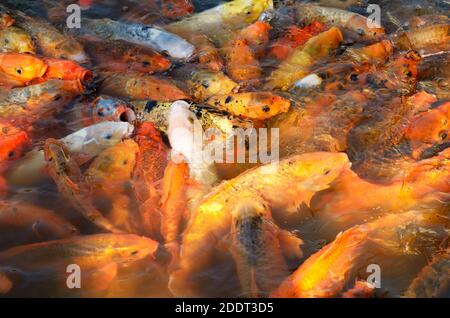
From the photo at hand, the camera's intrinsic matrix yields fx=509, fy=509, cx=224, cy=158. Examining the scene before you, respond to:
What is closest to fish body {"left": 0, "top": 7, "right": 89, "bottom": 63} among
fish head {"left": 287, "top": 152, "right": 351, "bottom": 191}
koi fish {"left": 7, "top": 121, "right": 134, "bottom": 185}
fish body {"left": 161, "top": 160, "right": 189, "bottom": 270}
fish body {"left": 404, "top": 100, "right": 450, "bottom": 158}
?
koi fish {"left": 7, "top": 121, "right": 134, "bottom": 185}

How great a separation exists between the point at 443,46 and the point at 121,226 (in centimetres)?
410

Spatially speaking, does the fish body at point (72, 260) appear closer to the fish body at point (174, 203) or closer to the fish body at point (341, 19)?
the fish body at point (174, 203)

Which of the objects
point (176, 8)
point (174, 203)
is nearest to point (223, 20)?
point (176, 8)

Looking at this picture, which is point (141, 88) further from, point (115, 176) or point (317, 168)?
point (317, 168)

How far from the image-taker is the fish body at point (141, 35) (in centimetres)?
566

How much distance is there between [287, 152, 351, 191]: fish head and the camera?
12.8 feet

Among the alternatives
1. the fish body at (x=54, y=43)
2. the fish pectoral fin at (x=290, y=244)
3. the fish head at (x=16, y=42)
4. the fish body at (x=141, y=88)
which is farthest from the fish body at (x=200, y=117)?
the fish head at (x=16, y=42)

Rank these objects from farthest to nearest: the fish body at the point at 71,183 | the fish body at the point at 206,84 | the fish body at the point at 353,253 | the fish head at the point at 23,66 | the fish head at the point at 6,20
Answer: the fish head at the point at 6,20
the fish head at the point at 23,66
the fish body at the point at 206,84
the fish body at the point at 71,183
the fish body at the point at 353,253

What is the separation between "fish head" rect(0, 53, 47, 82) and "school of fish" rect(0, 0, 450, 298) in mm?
14

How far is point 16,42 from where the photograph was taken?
5562 mm

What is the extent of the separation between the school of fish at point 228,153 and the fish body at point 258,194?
10 millimetres

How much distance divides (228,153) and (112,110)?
46.9 inches

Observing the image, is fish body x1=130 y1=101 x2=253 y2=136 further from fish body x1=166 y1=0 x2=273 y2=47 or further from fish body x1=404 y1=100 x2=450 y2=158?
fish body x1=166 y1=0 x2=273 y2=47

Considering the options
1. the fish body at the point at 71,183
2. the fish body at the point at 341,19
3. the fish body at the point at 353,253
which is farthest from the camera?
the fish body at the point at 341,19
